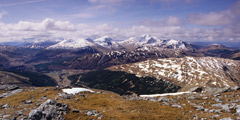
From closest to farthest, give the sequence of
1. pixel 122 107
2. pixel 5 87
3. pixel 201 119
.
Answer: pixel 201 119 → pixel 122 107 → pixel 5 87

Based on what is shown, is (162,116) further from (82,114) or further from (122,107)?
(82,114)

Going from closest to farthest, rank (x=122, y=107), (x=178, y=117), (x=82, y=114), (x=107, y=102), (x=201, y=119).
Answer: (x=201, y=119) → (x=178, y=117) → (x=82, y=114) → (x=122, y=107) → (x=107, y=102)

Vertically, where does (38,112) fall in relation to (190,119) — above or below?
above

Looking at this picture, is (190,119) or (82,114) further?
(82,114)

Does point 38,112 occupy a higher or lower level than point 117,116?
higher

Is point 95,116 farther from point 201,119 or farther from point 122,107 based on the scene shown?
point 201,119

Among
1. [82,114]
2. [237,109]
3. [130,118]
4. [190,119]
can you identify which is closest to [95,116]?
[82,114]

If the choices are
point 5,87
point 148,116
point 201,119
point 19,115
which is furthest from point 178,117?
point 5,87

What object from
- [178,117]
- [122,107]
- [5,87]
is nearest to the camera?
[178,117]

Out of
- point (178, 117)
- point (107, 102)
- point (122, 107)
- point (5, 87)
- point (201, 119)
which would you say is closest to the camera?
point (201, 119)
